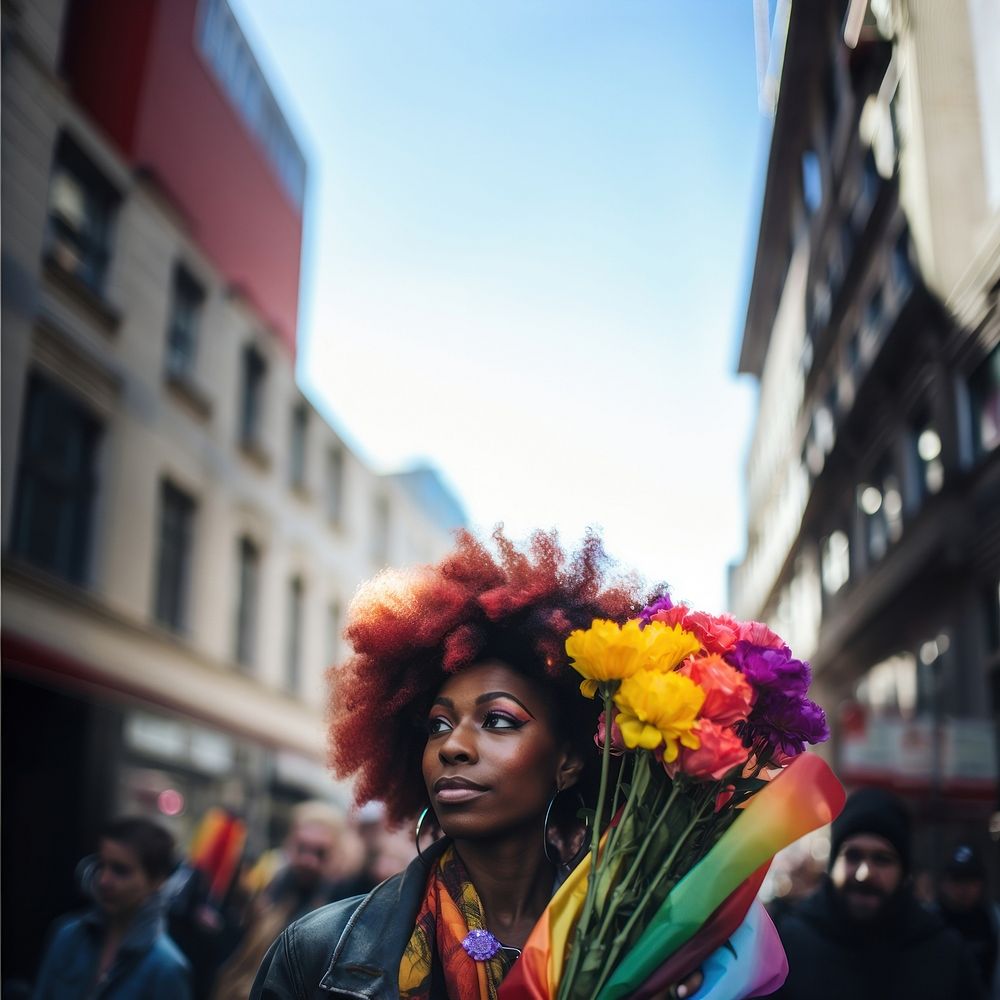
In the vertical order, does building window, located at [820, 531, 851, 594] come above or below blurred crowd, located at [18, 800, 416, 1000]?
above

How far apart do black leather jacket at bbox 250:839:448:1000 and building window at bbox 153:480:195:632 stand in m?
14.2

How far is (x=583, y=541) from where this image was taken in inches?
108

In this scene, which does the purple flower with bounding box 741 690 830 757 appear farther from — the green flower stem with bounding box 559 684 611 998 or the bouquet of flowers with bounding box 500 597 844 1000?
the green flower stem with bounding box 559 684 611 998

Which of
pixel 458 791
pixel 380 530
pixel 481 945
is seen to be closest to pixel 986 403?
pixel 458 791

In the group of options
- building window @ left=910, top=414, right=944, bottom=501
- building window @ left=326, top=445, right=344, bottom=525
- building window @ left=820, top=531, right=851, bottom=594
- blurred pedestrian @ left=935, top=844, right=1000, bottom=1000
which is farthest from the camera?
building window @ left=326, top=445, right=344, bottom=525

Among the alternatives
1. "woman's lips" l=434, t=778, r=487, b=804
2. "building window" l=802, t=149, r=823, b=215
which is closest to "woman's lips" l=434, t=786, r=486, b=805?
"woman's lips" l=434, t=778, r=487, b=804

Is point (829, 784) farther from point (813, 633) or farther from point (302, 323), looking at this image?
point (813, 633)

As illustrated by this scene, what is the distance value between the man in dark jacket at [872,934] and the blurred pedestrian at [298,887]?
9.82ft

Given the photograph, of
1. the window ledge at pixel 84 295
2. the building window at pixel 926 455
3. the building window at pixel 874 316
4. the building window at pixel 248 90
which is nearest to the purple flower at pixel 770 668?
the window ledge at pixel 84 295

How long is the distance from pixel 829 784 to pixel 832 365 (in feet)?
72.8

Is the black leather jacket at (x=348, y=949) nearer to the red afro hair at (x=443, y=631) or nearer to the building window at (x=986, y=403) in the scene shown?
the red afro hair at (x=443, y=631)

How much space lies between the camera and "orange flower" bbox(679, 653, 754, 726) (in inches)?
81.4

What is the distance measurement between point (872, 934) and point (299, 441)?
1937 cm

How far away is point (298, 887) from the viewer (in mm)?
6820
